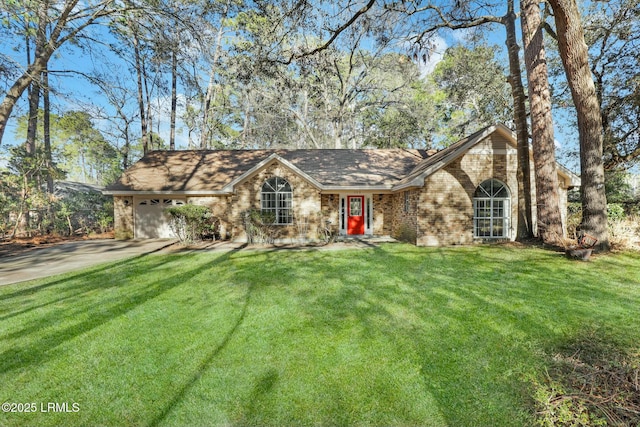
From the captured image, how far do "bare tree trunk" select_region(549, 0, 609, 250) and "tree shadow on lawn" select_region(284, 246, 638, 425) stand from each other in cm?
201

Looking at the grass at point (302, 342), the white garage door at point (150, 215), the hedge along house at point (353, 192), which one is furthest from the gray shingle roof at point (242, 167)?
the grass at point (302, 342)

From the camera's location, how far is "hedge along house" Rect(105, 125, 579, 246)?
10578mm

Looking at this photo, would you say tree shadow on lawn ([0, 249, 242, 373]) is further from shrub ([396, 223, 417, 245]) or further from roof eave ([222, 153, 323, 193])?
shrub ([396, 223, 417, 245])

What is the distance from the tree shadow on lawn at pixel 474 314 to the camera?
2652 mm

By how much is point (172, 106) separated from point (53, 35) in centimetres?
1115

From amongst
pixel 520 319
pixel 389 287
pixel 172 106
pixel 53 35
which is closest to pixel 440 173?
pixel 389 287

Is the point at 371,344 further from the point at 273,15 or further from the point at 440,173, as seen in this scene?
the point at 273,15

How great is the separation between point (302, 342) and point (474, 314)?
275cm

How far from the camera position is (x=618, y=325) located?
12.5 ft

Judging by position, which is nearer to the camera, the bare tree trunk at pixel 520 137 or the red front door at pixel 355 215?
the bare tree trunk at pixel 520 137

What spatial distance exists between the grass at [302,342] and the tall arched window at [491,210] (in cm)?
441

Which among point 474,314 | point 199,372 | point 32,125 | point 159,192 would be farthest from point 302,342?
point 32,125

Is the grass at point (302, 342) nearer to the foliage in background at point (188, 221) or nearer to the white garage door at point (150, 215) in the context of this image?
the foliage in background at point (188, 221)

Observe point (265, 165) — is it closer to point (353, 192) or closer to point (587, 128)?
point (353, 192)
